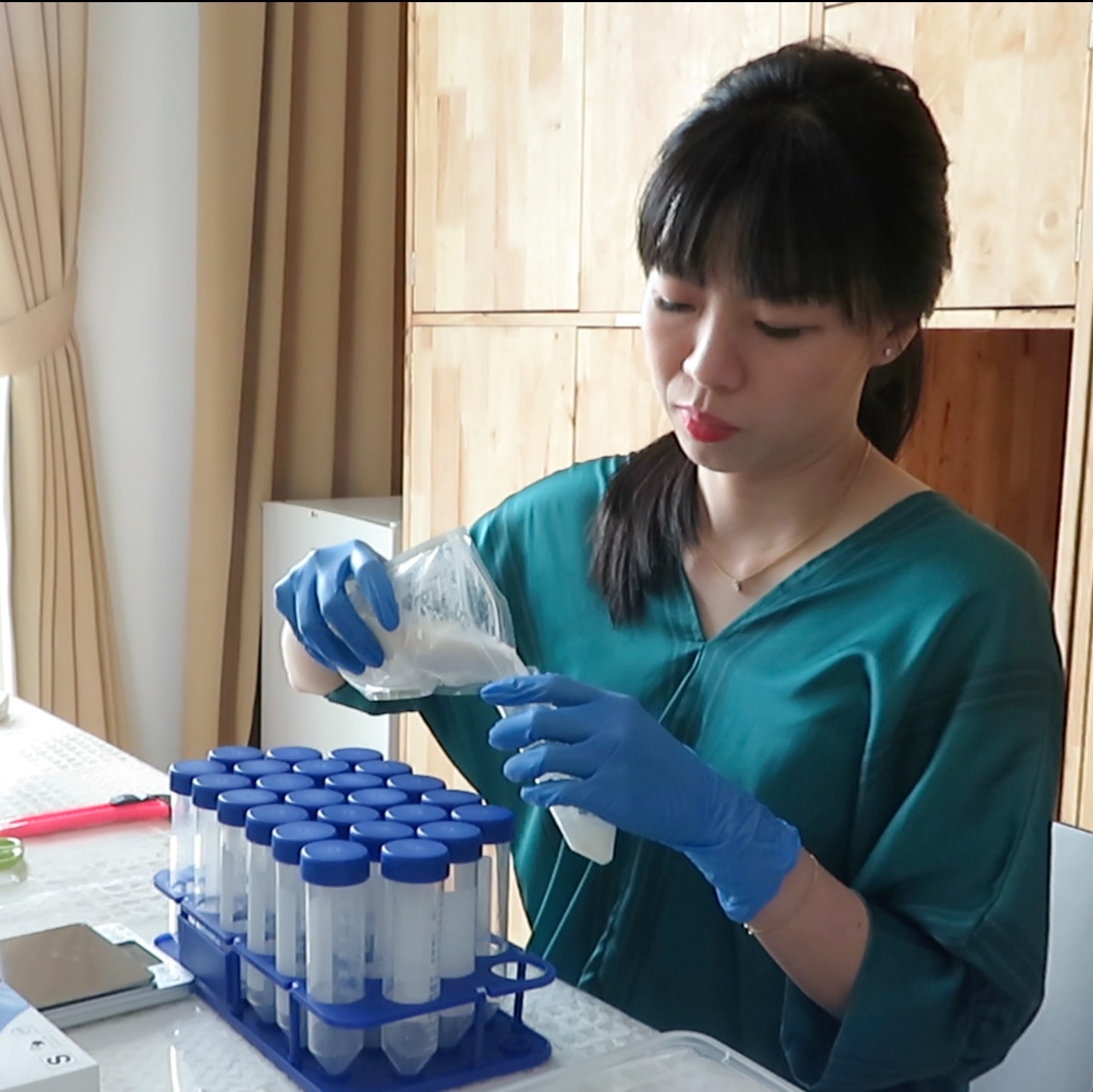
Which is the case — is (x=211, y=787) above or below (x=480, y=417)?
below

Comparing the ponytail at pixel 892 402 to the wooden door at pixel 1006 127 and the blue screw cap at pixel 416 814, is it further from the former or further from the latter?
the blue screw cap at pixel 416 814

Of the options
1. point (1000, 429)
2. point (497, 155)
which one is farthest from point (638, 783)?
point (497, 155)

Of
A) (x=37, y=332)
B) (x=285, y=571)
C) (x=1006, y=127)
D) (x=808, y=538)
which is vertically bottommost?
(x=285, y=571)

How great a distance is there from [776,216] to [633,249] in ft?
3.07

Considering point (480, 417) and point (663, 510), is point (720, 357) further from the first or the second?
point (480, 417)

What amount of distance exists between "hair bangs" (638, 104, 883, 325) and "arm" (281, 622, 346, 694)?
410 millimetres

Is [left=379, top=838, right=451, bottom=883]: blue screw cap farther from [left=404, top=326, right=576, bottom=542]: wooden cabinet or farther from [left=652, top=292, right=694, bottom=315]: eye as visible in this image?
[left=404, top=326, right=576, bottom=542]: wooden cabinet

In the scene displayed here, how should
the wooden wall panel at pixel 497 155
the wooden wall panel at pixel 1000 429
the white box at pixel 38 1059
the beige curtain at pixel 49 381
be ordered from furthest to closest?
the beige curtain at pixel 49 381 < the wooden wall panel at pixel 497 155 < the wooden wall panel at pixel 1000 429 < the white box at pixel 38 1059

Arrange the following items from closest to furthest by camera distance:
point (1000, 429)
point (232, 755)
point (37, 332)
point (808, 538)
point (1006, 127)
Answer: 1. point (232, 755)
2. point (808, 538)
3. point (1006, 127)
4. point (1000, 429)
5. point (37, 332)

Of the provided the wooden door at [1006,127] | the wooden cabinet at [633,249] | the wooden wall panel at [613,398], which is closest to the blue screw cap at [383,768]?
the wooden cabinet at [633,249]

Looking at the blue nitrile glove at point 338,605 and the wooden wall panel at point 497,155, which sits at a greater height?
the wooden wall panel at point 497,155

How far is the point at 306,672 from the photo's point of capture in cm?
111

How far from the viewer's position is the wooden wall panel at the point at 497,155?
77.2 inches

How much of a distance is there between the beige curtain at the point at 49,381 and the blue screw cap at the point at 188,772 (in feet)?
5.76
